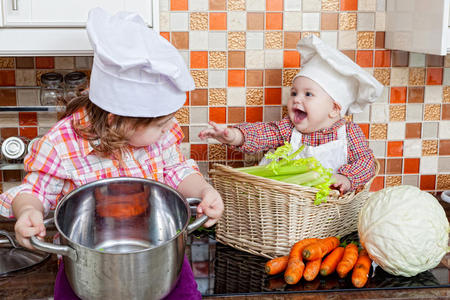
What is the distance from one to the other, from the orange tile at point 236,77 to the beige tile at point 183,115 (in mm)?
158

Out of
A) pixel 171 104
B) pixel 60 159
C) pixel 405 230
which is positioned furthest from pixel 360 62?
pixel 60 159

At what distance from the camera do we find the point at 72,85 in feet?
4.71

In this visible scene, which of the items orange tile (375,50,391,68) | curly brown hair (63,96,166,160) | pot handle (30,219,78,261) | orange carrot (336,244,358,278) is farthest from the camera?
orange tile (375,50,391,68)

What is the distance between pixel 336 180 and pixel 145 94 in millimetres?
559

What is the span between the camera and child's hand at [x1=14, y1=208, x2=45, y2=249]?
92 cm

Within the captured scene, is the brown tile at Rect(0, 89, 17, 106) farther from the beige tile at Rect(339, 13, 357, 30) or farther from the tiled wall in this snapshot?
the beige tile at Rect(339, 13, 357, 30)

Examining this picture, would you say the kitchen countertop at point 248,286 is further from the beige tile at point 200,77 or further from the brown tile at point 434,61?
the brown tile at point 434,61

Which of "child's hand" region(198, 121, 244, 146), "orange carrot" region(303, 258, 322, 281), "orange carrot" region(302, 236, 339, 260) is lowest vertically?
"orange carrot" region(303, 258, 322, 281)

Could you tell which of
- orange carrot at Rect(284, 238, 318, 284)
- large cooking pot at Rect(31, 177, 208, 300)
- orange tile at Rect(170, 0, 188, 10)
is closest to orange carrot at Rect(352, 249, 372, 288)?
orange carrot at Rect(284, 238, 318, 284)

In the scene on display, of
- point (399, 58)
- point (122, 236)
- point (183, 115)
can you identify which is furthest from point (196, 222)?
point (399, 58)

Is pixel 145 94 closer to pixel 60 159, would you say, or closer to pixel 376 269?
pixel 60 159

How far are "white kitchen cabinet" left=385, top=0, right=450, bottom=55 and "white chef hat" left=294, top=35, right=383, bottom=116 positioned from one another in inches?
6.4

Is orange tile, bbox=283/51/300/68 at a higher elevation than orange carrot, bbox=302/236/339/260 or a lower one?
higher

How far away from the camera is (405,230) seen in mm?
1125
